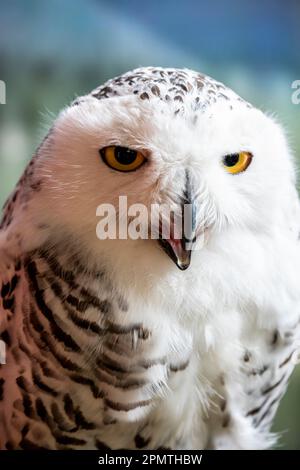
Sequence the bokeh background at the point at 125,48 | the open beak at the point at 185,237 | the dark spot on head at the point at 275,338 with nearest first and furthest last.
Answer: the open beak at the point at 185,237, the dark spot on head at the point at 275,338, the bokeh background at the point at 125,48

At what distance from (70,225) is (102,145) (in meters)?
0.12

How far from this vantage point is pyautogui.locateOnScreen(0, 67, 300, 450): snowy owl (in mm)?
685

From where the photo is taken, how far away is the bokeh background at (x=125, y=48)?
105 centimetres

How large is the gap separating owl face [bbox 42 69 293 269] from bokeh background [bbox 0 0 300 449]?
346 mm

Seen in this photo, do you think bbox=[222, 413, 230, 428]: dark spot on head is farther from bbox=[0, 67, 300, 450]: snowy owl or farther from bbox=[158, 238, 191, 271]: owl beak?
bbox=[158, 238, 191, 271]: owl beak

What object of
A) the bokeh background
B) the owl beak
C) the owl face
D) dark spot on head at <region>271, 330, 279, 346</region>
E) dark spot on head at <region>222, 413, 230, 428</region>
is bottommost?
dark spot on head at <region>222, 413, 230, 428</region>

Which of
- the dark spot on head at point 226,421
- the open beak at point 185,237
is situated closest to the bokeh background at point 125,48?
the dark spot on head at point 226,421

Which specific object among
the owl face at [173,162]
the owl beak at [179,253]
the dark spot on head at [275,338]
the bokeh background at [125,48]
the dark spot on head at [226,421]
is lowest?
the dark spot on head at [226,421]

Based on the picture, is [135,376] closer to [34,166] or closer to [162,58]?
[34,166]

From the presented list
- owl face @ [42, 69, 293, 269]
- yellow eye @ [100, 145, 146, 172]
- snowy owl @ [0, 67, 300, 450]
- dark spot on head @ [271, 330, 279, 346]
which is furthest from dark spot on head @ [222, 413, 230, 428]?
yellow eye @ [100, 145, 146, 172]

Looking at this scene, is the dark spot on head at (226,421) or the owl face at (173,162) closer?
the owl face at (173,162)

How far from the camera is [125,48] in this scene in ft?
3.60

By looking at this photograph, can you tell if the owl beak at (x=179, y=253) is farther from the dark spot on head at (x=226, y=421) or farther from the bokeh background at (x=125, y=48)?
the bokeh background at (x=125, y=48)

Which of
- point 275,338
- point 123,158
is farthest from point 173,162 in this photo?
point 275,338
